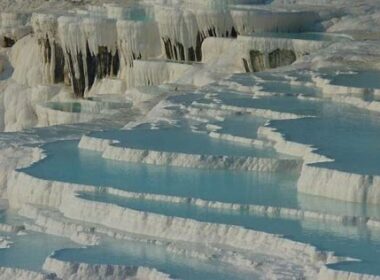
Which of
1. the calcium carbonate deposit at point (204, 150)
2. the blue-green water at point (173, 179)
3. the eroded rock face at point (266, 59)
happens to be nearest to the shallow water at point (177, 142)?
the calcium carbonate deposit at point (204, 150)

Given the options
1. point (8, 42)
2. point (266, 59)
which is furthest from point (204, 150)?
point (8, 42)

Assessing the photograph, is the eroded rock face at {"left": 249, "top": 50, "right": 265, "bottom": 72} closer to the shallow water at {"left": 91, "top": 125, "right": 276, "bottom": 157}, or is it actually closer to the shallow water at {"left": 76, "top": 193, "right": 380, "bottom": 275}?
the shallow water at {"left": 91, "top": 125, "right": 276, "bottom": 157}

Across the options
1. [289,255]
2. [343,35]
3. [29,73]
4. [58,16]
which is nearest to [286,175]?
[289,255]

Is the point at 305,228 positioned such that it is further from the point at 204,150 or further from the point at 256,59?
the point at 256,59

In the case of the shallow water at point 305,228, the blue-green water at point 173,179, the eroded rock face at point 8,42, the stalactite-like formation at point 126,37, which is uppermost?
the shallow water at point 305,228

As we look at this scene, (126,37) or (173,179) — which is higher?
(173,179)

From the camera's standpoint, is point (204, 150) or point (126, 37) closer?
point (204, 150)

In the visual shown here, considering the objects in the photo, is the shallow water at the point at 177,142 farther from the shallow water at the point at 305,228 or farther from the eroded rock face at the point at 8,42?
the eroded rock face at the point at 8,42

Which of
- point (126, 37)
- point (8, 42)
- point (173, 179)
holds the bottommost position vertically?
point (8, 42)
